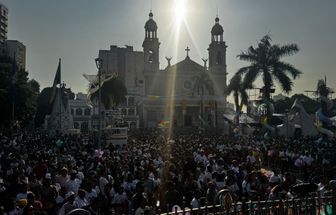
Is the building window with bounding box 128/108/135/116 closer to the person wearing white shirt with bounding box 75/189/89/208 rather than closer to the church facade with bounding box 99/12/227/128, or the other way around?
the church facade with bounding box 99/12/227/128

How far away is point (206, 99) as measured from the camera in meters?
60.9

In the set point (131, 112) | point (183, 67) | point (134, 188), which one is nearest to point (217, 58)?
point (183, 67)

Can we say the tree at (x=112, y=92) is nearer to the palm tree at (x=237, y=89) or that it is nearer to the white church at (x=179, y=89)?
the white church at (x=179, y=89)

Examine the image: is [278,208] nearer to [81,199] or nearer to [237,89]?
[81,199]

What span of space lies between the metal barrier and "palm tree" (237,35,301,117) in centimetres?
2355

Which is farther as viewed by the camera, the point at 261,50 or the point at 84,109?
the point at 84,109

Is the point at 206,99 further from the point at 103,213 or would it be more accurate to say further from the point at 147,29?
the point at 103,213

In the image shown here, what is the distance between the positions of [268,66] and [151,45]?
33103 millimetres

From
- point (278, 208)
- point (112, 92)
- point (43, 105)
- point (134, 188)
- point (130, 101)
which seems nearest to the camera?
point (278, 208)

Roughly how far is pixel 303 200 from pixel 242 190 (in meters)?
3.97

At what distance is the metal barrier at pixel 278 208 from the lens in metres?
5.61

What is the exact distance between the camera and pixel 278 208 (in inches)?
235

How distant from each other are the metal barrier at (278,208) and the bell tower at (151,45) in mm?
55555

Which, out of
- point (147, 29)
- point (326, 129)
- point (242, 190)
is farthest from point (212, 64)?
point (242, 190)
